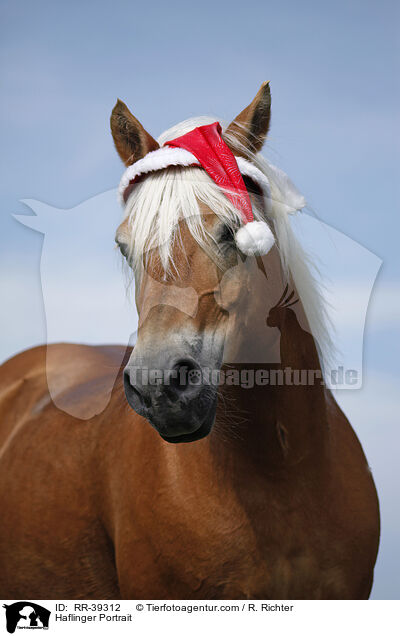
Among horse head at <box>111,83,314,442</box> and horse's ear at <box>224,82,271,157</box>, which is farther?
horse's ear at <box>224,82,271,157</box>

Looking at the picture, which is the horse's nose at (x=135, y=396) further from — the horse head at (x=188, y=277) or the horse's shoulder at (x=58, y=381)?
the horse's shoulder at (x=58, y=381)

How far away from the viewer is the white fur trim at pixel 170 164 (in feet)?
6.09

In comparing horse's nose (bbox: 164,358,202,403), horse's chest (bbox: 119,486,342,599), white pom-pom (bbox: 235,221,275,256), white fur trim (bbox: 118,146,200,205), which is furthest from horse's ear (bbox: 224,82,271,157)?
horse's chest (bbox: 119,486,342,599)

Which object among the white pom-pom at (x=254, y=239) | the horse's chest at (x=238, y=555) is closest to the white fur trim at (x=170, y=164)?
the white pom-pom at (x=254, y=239)

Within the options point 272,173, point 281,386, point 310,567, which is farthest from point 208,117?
point 310,567

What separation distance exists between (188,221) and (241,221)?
0.17m

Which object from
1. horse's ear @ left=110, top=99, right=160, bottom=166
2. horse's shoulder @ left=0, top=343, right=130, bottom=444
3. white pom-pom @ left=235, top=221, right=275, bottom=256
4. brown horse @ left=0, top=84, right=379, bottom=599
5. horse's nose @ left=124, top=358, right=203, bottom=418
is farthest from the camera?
horse's shoulder @ left=0, top=343, right=130, bottom=444

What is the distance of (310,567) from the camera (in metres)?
1.90

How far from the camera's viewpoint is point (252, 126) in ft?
6.47

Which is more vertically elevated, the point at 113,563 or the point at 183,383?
the point at 183,383

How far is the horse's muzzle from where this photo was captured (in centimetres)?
152
